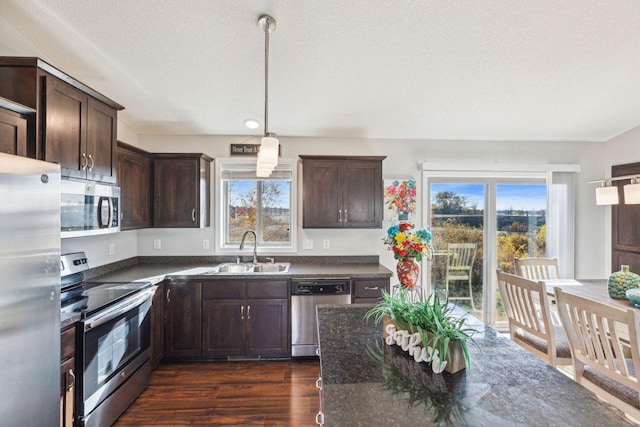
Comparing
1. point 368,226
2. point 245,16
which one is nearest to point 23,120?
point 245,16

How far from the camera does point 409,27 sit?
1.97 m

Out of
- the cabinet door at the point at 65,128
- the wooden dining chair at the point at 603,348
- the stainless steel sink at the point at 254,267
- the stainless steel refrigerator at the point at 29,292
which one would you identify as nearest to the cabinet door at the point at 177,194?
the stainless steel sink at the point at 254,267

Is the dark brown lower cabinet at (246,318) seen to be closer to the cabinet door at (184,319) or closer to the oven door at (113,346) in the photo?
the cabinet door at (184,319)

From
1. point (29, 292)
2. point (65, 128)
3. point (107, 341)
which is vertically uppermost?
point (65, 128)

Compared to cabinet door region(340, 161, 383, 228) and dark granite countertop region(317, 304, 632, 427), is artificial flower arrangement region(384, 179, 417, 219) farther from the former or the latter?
dark granite countertop region(317, 304, 632, 427)

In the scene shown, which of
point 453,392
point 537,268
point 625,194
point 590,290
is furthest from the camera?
point 537,268

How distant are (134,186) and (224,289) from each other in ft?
4.49

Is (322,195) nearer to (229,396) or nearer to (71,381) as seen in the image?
(229,396)

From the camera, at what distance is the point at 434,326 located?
115cm

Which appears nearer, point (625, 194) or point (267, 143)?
point (267, 143)

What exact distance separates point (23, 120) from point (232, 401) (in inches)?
92.9

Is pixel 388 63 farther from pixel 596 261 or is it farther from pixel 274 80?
pixel 596 261

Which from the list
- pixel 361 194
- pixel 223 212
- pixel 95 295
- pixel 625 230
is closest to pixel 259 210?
pixel 223 212

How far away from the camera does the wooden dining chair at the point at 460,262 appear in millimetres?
3748
